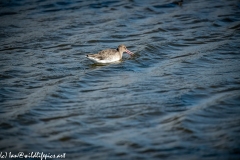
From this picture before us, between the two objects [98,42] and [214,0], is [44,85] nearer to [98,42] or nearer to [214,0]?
[98,42]

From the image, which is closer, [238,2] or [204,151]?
[204,151]

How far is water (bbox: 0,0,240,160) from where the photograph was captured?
738 centimetres

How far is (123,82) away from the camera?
34.8ft

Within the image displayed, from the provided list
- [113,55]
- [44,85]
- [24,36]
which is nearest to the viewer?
[44,85]

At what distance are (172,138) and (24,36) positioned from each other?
30.0 ft

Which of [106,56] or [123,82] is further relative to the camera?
[106,56]

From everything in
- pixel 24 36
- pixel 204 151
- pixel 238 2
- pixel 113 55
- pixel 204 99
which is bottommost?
pixel 204 151

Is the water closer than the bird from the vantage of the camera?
Yes

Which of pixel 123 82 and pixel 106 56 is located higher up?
pixel 106 56

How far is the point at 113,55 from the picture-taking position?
12219mm

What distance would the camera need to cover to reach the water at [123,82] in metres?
7.38

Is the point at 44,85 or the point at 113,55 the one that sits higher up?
the point at 113,55

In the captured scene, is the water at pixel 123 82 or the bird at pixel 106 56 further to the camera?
the bird at pixel 106 56

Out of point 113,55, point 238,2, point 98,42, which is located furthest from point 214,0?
point 113,55
